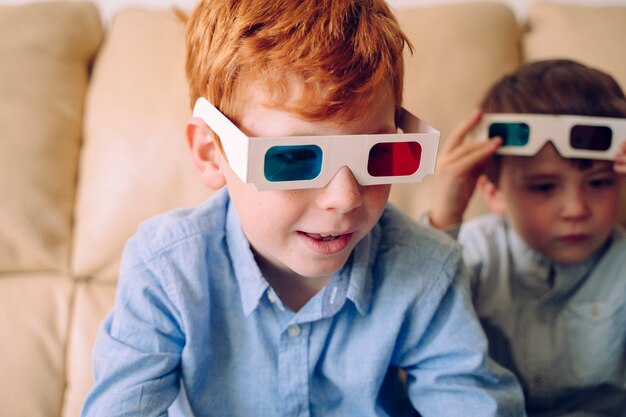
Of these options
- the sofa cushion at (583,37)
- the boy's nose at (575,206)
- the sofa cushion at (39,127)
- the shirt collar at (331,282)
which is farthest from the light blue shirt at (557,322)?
the sofa cushion at (39,127)

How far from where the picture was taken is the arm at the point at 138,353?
2.79 feet

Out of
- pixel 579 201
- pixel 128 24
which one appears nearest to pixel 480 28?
pixel 579 201

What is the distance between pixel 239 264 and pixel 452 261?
12.0 inches

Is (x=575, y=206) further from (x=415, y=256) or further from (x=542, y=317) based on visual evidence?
(x=415, y=256)

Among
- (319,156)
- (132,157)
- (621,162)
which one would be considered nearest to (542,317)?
(621,162)

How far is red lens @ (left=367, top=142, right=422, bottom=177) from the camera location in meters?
0.75

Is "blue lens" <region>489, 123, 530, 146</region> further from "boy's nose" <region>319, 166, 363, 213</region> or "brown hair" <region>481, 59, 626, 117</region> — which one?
"boy's nose" <region>319, 166, 363, 213</region>

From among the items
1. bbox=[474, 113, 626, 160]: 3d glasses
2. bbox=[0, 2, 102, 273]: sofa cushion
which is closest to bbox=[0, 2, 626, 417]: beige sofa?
bbox=[0, 2, 102, 273]: sofa cushion

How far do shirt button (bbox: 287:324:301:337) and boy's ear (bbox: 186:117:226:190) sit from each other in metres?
0.22

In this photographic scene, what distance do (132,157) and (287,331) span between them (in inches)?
22.5

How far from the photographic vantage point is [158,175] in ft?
4.23

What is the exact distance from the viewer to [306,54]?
73 centimetres

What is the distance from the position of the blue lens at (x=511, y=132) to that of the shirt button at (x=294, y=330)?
48cm

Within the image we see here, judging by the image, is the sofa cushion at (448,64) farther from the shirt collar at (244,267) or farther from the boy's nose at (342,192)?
the boy's nose at (342,192)
